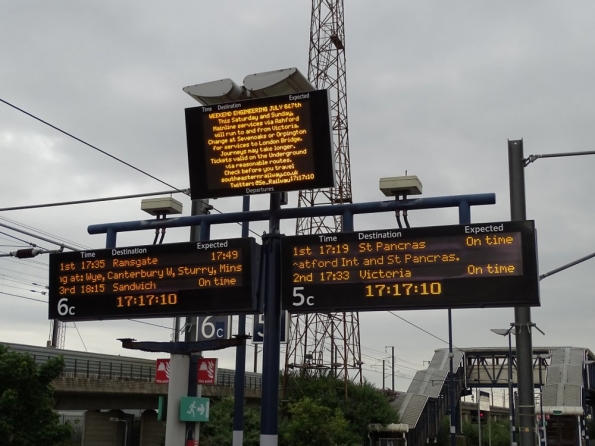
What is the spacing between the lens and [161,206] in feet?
60.8

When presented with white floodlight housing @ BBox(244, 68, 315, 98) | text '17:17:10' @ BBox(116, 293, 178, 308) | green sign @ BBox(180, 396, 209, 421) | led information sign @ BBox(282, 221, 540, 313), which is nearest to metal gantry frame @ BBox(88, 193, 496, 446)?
led information sign @ BBox(282, 221, 540, 313)

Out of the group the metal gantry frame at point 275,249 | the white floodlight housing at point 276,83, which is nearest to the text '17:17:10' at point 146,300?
the metal gantry frame at point 275,249

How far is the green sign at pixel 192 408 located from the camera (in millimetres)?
19734

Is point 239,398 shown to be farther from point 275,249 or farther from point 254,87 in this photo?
point 254,87

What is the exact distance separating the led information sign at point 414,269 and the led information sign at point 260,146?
4.74ft

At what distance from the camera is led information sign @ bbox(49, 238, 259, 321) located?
15948 millimetres

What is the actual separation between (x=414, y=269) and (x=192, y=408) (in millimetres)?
7695

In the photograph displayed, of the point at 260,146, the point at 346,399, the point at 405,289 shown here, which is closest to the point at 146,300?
the point at 260,146

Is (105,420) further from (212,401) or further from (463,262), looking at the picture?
(463,262)

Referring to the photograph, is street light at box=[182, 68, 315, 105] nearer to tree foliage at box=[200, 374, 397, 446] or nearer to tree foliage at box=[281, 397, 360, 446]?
tree foliage at box=[200, 374, 397, 446]

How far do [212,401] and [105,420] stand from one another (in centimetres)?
620

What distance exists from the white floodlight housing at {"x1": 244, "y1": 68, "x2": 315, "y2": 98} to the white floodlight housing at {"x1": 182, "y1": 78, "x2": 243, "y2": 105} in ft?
1.27

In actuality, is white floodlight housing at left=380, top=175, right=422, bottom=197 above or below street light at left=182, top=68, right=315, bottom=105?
below

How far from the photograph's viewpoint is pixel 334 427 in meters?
40.8
